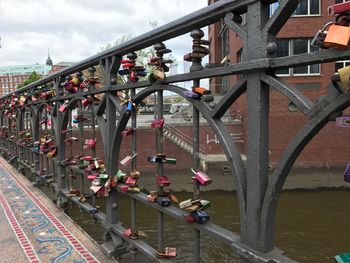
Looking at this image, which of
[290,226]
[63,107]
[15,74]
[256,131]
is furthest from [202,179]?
[15,74]

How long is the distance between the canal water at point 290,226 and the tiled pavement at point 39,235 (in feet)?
11.3

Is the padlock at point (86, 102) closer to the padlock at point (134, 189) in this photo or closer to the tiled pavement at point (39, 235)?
the padlock at point (134, 189)

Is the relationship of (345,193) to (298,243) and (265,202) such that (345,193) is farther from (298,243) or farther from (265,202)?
(265,202)

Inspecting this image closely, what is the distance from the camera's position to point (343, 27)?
1.30 meters

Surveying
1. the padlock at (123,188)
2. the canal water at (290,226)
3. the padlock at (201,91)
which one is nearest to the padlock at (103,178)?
the padlock at (123,188)

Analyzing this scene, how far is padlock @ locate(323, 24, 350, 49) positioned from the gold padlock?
1.34 m

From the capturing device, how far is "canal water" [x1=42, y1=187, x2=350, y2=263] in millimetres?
11672

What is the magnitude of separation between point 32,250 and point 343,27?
346 centimetres

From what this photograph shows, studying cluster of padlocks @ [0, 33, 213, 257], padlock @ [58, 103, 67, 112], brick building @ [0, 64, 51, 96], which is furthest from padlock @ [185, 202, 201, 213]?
brick building @ [0, 64, 51, 96]

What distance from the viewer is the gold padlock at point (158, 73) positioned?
2.52 m

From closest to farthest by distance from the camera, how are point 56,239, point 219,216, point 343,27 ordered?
1. point 343,27
2. point 56,239
3. point 219,216

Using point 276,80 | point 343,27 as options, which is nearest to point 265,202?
point 276,80

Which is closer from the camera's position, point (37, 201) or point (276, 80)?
point (276, 80)

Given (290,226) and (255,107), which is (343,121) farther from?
(290,226)
